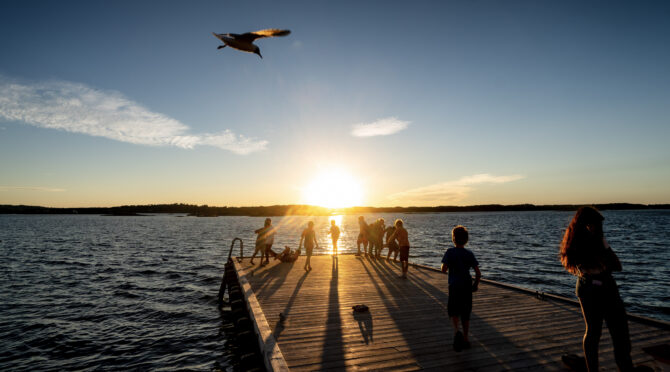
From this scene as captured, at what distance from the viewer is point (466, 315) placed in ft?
18.4

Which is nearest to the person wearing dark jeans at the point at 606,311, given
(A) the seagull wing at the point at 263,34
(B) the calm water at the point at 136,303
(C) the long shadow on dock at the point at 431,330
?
(C) the long shadow on dock at the point at 431,330

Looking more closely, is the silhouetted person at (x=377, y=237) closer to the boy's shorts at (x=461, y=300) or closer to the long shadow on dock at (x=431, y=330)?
the long shadow on dock at (x=431, y=330)

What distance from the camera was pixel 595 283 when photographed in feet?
13.4

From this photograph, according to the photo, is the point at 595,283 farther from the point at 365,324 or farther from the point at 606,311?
the point at 365,324

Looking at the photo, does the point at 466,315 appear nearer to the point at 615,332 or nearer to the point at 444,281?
the point at 615,332

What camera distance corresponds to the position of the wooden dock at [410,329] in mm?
5340

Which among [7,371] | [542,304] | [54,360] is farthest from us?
[54,360]

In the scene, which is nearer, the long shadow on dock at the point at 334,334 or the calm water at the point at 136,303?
the long shadow on dock at the point at 334,334

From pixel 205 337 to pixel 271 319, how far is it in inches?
240

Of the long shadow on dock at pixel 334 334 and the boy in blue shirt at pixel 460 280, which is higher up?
the boy in blue shirt at pixel 460 280

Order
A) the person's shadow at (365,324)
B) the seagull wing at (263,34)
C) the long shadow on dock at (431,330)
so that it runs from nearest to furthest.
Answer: the long shadow on dock at (431,330), the person's shadow at (365,324), the seagull wing at (263,34)

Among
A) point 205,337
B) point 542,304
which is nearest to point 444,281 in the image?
point 542,304

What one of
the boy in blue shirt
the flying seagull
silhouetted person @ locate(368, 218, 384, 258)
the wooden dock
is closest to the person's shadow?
the wooden dock

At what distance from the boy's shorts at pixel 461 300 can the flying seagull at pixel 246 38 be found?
6.67 m
